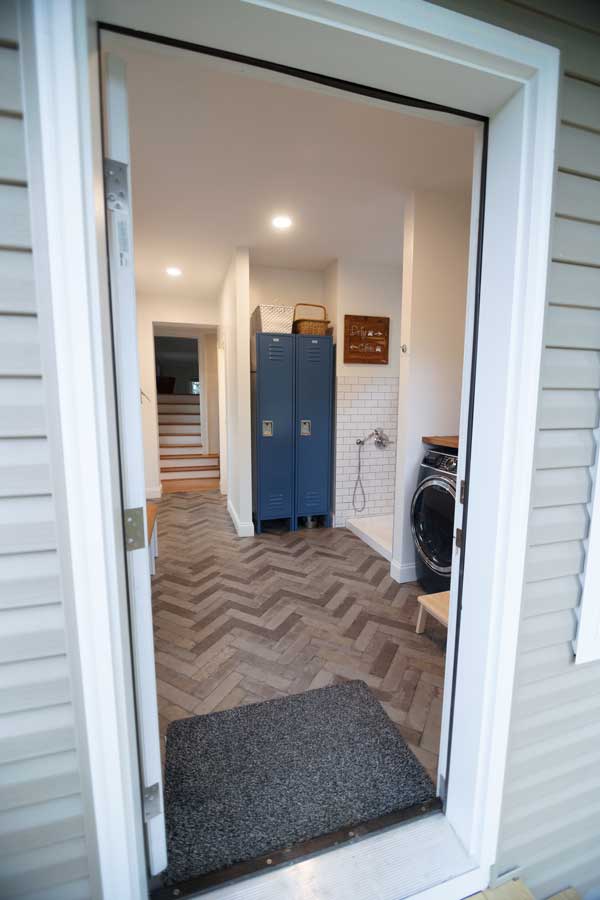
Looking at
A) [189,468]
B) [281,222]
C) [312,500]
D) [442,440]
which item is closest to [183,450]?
[189,468]

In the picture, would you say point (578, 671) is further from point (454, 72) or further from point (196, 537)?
point (196, 537)

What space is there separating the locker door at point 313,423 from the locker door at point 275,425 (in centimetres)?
8

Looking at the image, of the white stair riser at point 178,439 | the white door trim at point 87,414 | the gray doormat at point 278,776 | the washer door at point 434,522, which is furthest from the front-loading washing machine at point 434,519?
the white stair riser at point 178,439

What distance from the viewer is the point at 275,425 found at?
141 inches

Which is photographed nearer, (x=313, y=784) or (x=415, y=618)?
(x=313, y=784)

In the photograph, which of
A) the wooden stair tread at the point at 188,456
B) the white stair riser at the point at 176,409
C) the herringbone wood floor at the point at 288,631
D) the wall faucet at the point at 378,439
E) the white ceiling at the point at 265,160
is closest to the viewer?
the white ceiling at the point at 265,160

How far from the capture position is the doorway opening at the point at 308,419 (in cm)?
133

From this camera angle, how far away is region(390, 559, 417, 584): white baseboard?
9.12 feet

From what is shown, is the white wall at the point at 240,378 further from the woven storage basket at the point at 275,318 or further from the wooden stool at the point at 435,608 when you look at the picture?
the wooden stool at the point at 435,608

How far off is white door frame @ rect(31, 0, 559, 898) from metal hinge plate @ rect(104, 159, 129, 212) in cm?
6

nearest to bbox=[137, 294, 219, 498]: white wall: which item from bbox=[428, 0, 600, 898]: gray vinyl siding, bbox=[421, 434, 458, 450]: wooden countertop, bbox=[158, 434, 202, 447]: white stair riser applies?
bbox=[158, 434, 202, 447]: white stair riser

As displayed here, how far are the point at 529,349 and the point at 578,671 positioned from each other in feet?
3.01

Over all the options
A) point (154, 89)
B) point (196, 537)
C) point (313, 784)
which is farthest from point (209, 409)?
point (313, 784)

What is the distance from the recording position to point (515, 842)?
105cm
